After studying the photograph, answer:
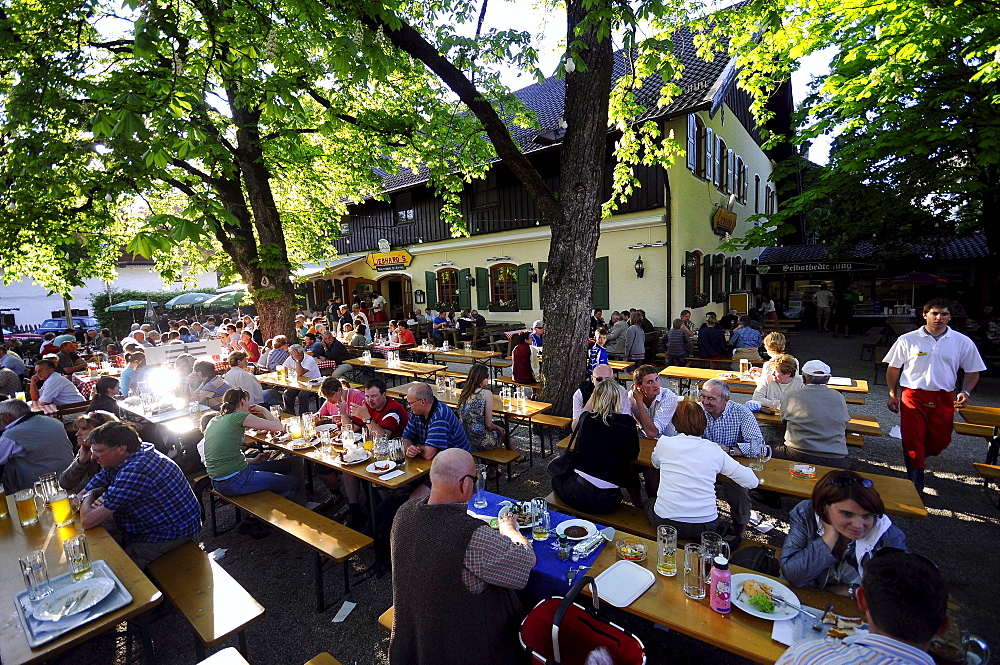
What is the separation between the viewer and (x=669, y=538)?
242 cm

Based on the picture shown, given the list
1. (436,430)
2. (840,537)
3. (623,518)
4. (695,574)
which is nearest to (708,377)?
(623,518)

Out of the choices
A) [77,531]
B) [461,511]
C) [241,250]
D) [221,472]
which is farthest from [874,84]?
[241,250]

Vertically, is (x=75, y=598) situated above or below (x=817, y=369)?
below

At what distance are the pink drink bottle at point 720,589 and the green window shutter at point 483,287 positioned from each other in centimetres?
1454

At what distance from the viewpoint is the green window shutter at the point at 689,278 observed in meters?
12.7

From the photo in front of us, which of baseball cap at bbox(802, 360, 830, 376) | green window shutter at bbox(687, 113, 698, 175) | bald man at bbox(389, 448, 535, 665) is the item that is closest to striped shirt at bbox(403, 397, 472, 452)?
bald man at bbox(389, 448, 535, 665)

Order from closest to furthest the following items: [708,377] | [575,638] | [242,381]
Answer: [575,638] < [242,381] < [708,377]

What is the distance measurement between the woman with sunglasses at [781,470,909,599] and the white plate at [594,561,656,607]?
2.42ft

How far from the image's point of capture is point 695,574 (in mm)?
2242

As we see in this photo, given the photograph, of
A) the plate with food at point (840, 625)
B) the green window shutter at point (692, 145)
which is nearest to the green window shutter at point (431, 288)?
the green window shutter at point (692, 145)

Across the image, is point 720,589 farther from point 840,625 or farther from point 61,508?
point 61,508

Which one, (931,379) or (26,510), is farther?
(931,379)

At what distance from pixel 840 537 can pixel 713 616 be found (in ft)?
2.75

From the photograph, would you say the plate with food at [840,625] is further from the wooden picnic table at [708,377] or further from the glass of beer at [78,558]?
the wooden picnic table at [708,377]
